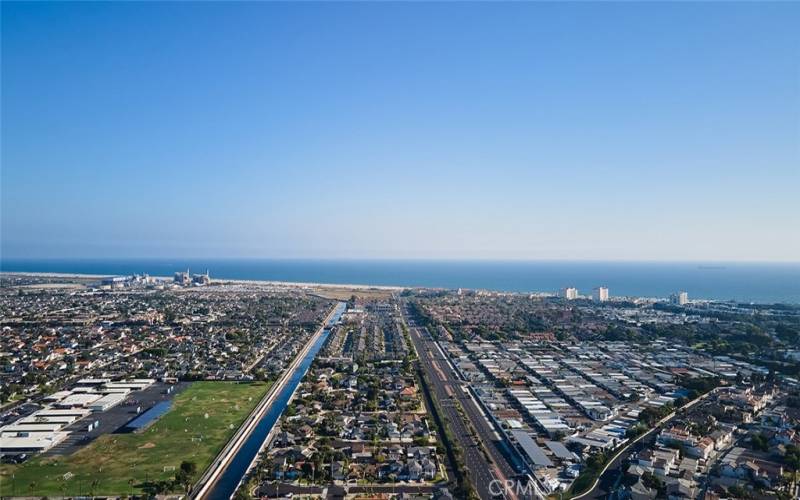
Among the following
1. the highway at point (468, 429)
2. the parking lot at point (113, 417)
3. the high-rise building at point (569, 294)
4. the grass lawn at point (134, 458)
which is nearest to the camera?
the grass lawn at point (134, 458)

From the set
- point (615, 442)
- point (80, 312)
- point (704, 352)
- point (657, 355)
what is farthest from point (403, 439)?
point (80, 312)

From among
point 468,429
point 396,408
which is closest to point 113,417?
point 396,408

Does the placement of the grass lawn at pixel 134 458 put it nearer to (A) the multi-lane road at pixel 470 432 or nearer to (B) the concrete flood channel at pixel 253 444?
(B) the concrete flood channel at pixel 253 444

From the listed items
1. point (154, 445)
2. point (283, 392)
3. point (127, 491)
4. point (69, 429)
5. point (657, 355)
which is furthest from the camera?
point (657, 355)

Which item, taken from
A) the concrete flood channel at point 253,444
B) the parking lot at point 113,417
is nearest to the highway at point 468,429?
the concrete flood channel at point 253,444

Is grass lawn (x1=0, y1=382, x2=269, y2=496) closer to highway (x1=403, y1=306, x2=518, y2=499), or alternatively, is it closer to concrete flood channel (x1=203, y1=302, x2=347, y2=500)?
concrete flood channel (x1=203, y1=302, x2=347, y2=500)

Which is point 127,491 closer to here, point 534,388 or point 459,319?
point 534,388

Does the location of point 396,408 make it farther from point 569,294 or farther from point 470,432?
point 569,294
